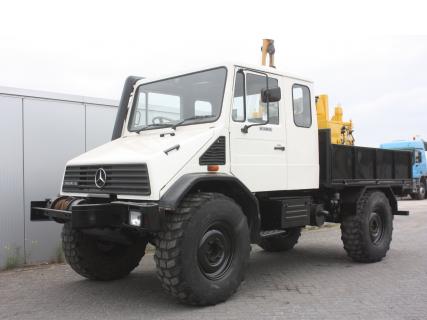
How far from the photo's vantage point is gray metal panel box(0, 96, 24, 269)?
23.7ft

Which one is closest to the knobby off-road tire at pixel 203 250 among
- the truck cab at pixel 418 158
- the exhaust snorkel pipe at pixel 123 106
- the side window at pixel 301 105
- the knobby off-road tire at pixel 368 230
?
the side window at pixel 301 105

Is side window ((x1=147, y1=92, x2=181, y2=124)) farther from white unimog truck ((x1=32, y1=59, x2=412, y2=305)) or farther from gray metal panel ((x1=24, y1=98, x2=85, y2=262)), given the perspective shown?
gray metal panel ((x1=24, y1=98, x2=85, y2=262))

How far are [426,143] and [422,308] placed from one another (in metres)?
21.9

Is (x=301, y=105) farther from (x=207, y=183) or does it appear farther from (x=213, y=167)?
(x=207, y=183)

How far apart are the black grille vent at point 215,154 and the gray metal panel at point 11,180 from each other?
144 inches

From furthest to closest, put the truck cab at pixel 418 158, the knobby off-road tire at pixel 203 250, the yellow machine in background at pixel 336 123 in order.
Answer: the truck cab at pixel 418 158 < the yellow machine in background at pixel 336 123 < the knobby off-road tire at pixel 203 250

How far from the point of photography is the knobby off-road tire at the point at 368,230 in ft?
23.7

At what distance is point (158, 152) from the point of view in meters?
4.89

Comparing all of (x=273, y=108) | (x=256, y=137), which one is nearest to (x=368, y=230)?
(x=273, y=108)

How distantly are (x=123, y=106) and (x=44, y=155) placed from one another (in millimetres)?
1913

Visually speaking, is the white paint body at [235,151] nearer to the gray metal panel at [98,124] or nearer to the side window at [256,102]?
the side window at [256,102]

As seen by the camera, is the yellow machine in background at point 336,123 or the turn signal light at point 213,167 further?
the yellow machine in background at point 336,123

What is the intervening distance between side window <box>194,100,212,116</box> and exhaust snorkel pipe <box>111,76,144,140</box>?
1.36 metres

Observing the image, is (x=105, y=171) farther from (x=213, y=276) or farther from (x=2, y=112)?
(x=2, y=112)
